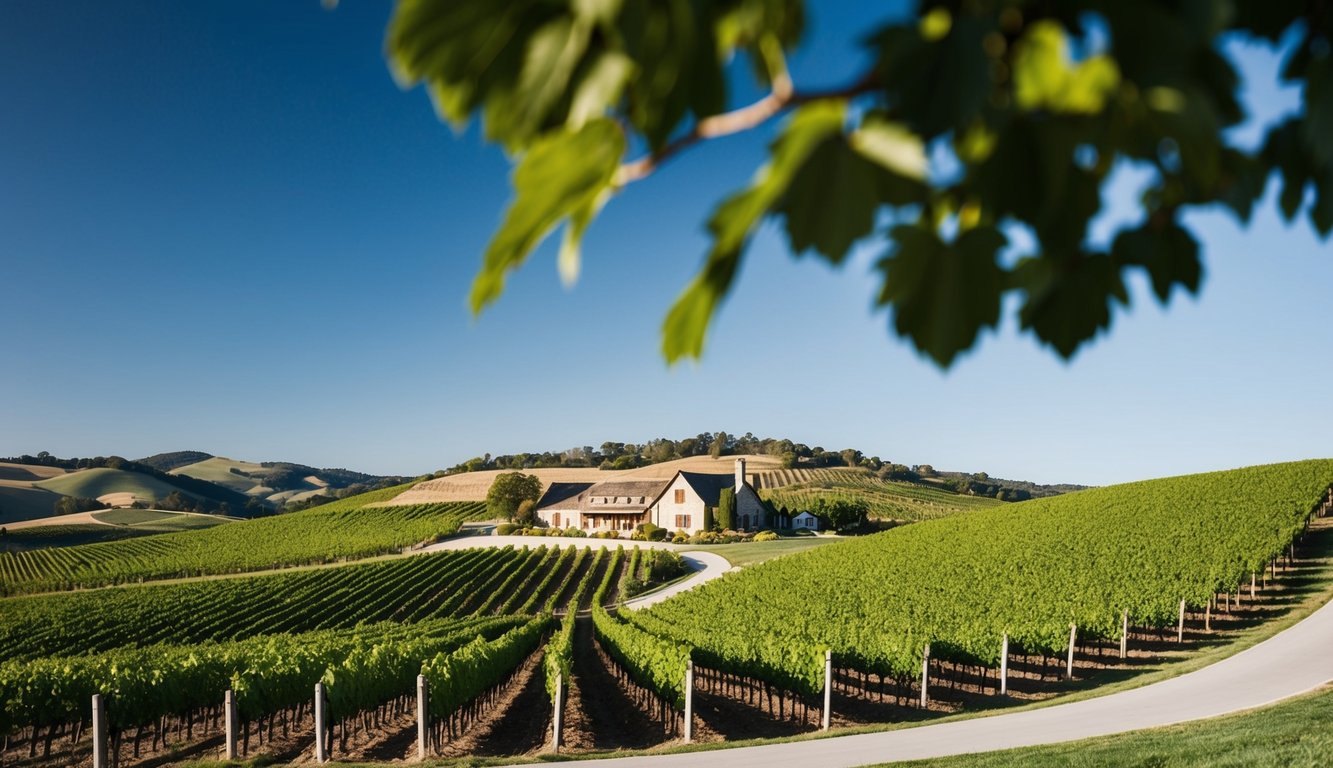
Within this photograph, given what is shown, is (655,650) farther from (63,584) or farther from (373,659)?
(63,584)

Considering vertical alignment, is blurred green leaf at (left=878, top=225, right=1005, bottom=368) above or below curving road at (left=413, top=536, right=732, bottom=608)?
above

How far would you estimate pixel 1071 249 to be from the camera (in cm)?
81

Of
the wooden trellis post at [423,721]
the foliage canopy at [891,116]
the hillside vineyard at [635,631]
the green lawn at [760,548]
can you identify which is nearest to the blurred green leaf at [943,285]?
the foliage canopy at [891,116]

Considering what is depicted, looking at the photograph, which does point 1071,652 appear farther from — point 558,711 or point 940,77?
point 940,77

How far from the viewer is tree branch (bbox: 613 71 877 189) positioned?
0.66 meters

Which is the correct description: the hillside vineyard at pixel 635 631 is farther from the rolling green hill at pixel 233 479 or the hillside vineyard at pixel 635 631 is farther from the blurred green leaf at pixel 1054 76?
the rolling green hill at pixel 233 479

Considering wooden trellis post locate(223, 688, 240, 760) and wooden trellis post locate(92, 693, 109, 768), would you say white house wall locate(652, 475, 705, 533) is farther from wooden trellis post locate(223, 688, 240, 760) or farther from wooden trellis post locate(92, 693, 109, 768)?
wooden trellis post locate(92, 693, 109, 768)

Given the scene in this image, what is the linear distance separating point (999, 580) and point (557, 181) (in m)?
31.8

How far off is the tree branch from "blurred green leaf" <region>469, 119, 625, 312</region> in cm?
3

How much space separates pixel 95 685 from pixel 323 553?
50.2 m

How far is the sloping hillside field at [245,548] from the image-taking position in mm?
55812

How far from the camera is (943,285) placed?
0.73 meters

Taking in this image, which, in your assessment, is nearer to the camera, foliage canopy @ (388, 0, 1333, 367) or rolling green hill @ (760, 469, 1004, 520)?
foliage canopy @ (388, 0, 1333, 367)

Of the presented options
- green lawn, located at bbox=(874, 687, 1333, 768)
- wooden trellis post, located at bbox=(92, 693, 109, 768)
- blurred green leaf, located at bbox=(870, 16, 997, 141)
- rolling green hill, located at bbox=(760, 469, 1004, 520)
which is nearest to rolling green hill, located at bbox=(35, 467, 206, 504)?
rolling green hill, located at bbox=(760, 469, 1004, 520)
